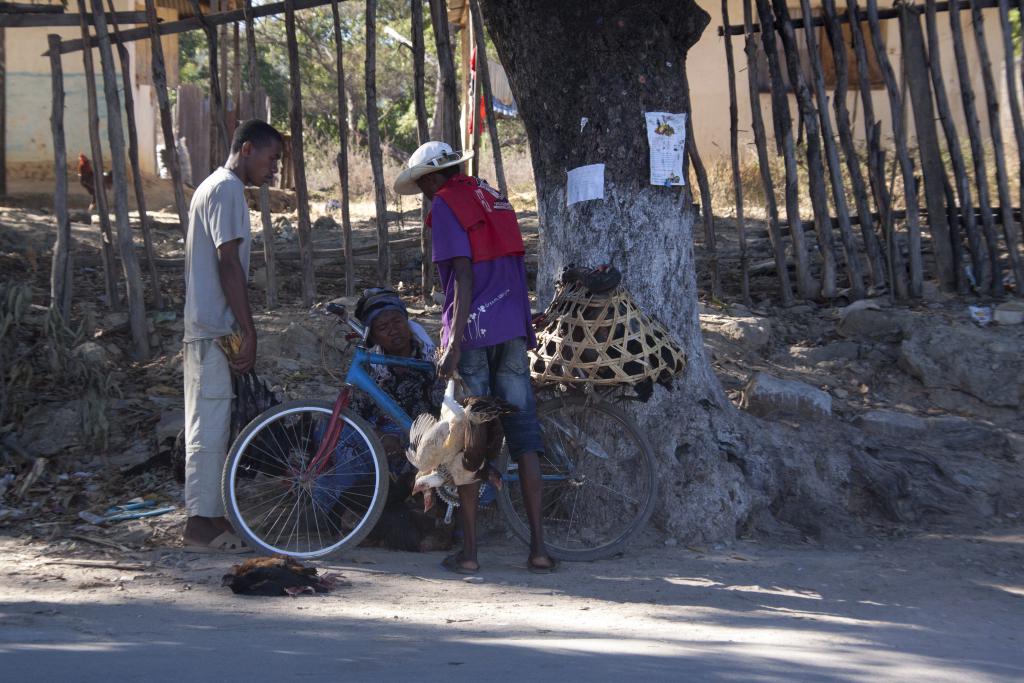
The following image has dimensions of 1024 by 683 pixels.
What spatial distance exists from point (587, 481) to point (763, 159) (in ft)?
11.9

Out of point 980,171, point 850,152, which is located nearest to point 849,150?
point 850,152

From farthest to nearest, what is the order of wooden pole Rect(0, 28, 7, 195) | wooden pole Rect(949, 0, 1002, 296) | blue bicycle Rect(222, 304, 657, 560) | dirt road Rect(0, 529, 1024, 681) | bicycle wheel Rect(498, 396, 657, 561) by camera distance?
wooden pole Rect(0, 28, 7, 195)
wooden pole Rect(949, 0, 1002, 296)
bicycle wheel Rect(498, 396, 657, 561)
blue bicycle Rect(222, 304, 657, 560)
dirt road Rect(0, 529, 1024, 681)

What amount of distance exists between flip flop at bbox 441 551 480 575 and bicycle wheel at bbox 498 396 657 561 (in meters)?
0.31

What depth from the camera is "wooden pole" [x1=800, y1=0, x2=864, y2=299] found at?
299 inches

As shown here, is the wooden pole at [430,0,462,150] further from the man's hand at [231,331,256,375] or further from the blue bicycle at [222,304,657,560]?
the man's hand at [231,331,256,375]

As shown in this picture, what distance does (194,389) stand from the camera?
4.76 meters

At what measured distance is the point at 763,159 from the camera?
7766 mm

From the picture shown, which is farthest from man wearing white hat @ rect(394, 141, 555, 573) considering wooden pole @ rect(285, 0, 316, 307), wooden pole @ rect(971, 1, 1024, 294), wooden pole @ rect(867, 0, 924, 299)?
wooden pole @ rect(971, 1, 1024, 294)

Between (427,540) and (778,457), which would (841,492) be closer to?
(778,457)

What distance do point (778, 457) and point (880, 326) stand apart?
2.36m

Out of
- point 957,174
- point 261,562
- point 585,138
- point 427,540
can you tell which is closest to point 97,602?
point 261,562

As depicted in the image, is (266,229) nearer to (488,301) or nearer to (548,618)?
(488,301)

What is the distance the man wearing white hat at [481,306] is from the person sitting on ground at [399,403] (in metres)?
0.34

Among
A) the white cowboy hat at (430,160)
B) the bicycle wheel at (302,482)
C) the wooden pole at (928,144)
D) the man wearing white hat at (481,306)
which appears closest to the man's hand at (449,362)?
the man wearing white hat at (481,306)
